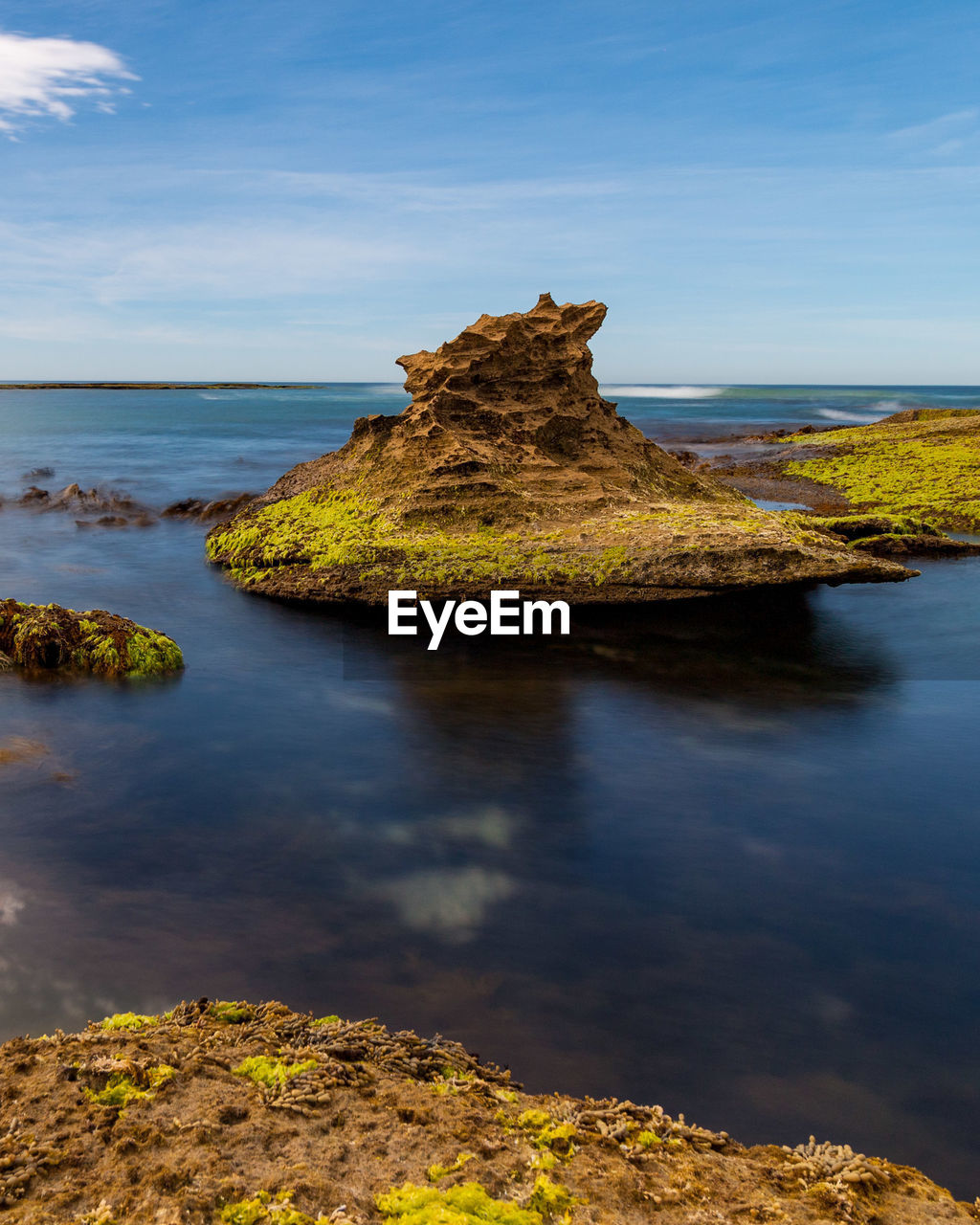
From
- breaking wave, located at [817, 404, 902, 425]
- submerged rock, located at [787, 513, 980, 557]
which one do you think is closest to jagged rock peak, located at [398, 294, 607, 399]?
submerged rock, located at [787, 513, 980, 557]

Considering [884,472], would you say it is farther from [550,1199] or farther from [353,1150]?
[353,1150]

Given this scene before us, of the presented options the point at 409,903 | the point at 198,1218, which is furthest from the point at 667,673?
the point at 198,1218

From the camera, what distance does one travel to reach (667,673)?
1470 cm

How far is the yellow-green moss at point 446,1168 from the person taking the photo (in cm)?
397

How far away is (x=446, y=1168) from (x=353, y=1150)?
51 cm

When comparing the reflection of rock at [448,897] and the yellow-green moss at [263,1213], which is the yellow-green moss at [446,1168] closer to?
the yellow-green moss at [263,1213]

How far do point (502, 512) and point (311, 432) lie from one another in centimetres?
5807

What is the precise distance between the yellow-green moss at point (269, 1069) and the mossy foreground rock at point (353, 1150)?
1 cm

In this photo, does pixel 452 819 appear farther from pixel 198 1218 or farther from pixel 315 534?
pixel 315 534

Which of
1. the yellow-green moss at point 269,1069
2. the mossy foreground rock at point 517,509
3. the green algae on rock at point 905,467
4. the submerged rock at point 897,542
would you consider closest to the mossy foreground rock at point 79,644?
the mossy foreground rock at point 517,509

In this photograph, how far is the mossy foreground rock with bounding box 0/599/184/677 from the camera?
1390 centimetres

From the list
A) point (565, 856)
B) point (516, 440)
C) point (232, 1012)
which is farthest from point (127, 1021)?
point (516, 440)

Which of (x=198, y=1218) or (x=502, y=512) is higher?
(x=502, y=512)

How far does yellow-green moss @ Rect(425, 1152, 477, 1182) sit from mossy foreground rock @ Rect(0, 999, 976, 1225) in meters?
0.01
